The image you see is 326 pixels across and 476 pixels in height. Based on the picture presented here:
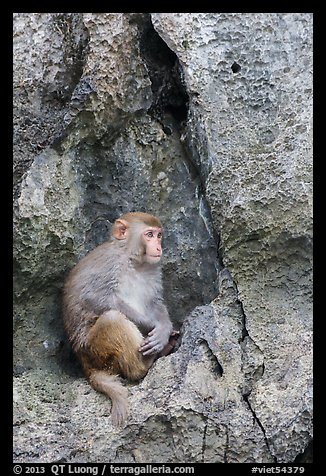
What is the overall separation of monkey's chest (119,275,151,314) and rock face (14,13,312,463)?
14.2 inches

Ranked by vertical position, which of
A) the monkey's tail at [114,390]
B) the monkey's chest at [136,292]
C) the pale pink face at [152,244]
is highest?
the pale pink face at [152,244]

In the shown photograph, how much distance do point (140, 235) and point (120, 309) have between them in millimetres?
582

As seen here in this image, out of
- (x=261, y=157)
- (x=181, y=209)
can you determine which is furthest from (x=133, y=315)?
(x=261, y=157)

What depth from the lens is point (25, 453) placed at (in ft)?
19.4

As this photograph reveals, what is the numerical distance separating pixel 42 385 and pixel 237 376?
142 cm

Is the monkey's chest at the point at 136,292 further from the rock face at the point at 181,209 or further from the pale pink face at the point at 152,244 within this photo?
the rock face at the point at 181,209

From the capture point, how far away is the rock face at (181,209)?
6.01m

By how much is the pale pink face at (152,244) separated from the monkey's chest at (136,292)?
→ 20 cm

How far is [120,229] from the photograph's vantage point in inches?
262

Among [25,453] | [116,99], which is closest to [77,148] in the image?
[116,99]

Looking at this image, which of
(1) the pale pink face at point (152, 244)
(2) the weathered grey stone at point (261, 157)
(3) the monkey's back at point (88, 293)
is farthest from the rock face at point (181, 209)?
(1) the pale pink face at point (152, 244)

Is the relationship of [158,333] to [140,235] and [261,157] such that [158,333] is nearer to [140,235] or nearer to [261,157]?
[140,235]

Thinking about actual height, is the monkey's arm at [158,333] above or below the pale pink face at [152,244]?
below

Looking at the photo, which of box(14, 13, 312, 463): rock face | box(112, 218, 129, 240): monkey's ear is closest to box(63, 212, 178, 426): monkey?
box(112, 218, 129, 240): monkey's ear
